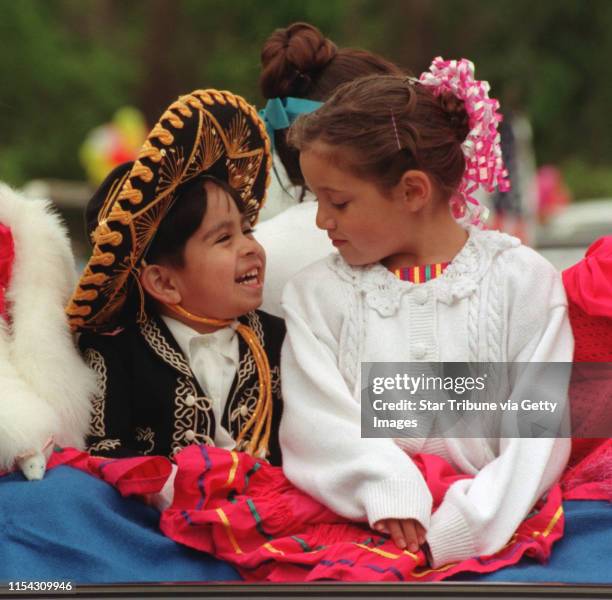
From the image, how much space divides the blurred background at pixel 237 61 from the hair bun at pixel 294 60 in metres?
7.28

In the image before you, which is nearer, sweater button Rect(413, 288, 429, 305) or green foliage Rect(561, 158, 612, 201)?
sweater button Rect(413, 288, 429, 305)

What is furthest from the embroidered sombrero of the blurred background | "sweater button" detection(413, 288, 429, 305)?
the blurred background

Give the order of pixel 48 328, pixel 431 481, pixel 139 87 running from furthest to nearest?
1. pixel 139 87
2. pixel 48 328
3. pixel 431 481

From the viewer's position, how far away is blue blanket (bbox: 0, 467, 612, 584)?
79.4 inches

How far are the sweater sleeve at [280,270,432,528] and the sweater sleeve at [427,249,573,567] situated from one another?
6cm

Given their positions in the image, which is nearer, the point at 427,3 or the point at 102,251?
the point at 102,251

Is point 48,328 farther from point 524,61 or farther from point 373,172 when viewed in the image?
point 524,61

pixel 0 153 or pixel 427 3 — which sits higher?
pixel 427 3

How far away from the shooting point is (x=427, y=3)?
50.6 feet

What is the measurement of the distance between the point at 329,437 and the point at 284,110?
923mm

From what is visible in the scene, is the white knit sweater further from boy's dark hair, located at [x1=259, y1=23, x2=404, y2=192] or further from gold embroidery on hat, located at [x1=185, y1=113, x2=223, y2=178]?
boy's dark hair, located at [x1=259, y1=23, x2=404, y2=192]

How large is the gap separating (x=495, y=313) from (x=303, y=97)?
2.79ft

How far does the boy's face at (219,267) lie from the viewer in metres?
2.46

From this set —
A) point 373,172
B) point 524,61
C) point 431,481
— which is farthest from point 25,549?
point 524,61
